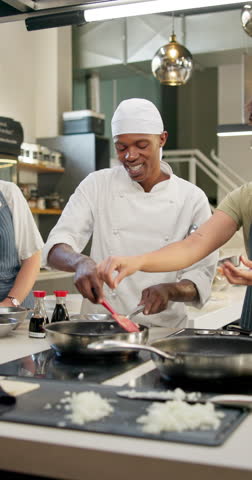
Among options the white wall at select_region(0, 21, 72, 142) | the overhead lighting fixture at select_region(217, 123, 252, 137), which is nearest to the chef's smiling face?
the overhead lighting fixture at select_region(217, 123, 252, 137)

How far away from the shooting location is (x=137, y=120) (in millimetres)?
2426

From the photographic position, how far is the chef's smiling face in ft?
7.88

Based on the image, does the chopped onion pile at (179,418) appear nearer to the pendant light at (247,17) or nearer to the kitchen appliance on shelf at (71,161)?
the pendant light at (247,17)

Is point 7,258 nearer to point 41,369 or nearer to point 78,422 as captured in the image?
point 41,369

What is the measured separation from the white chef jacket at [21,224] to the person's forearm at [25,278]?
1.2 inches

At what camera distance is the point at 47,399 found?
1259 millimetres

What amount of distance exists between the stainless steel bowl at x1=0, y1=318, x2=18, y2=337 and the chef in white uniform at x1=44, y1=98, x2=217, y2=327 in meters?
0.31

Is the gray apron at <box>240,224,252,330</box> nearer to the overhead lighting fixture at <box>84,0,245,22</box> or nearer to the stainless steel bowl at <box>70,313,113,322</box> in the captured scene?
the stainless steel bowl at <box>70,313,113,322</box>

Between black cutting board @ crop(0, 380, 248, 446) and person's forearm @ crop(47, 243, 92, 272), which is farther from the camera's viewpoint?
person's forearm @ crop(47, 243, 92, 272)

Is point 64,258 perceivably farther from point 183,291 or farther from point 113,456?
point 113,456

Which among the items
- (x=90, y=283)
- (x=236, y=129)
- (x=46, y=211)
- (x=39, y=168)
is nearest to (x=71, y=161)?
(x=39, y=168)

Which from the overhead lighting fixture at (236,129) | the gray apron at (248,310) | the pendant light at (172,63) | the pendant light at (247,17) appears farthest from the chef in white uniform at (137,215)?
the overhead lighting fixture at (236,129)

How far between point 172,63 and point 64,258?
9.59ft

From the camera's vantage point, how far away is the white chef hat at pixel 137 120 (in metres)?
2.42
